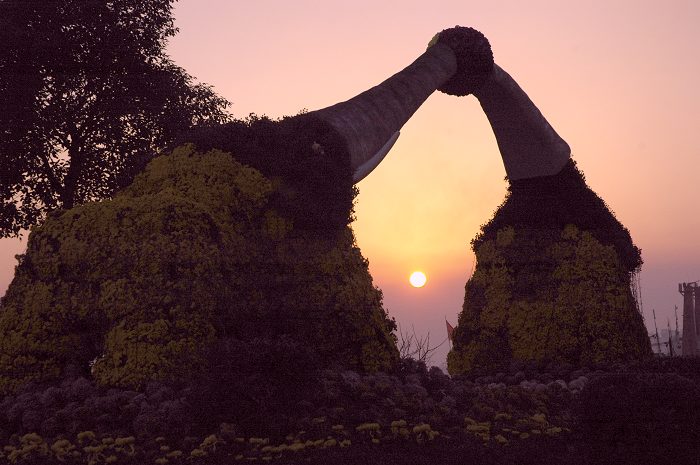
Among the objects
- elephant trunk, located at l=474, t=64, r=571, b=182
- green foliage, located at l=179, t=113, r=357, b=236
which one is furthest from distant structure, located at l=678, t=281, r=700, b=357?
green foliage, located at l=179, t=113, r=357, b=236

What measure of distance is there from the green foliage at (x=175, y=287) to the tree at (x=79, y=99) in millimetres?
12255

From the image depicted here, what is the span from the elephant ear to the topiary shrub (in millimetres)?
3185

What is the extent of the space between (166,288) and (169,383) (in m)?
1.28

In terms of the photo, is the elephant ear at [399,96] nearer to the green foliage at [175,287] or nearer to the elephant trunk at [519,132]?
the elephant trunk at [519,132]

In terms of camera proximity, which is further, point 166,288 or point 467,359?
point 467,359

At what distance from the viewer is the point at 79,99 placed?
23828 mm

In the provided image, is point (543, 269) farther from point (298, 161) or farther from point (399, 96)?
point (298, 161)

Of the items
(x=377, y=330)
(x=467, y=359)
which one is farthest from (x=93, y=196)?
(x=377, y=330)

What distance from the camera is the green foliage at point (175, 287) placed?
403 inches

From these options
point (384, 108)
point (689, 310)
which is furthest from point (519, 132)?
point (689, 310)

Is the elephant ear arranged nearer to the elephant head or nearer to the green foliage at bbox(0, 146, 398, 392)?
the elephant head

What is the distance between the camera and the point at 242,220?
1190 centimetres

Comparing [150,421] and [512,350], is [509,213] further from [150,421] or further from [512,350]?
[150,421]

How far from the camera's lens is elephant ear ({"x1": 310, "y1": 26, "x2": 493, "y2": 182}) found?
1457 centimetres
